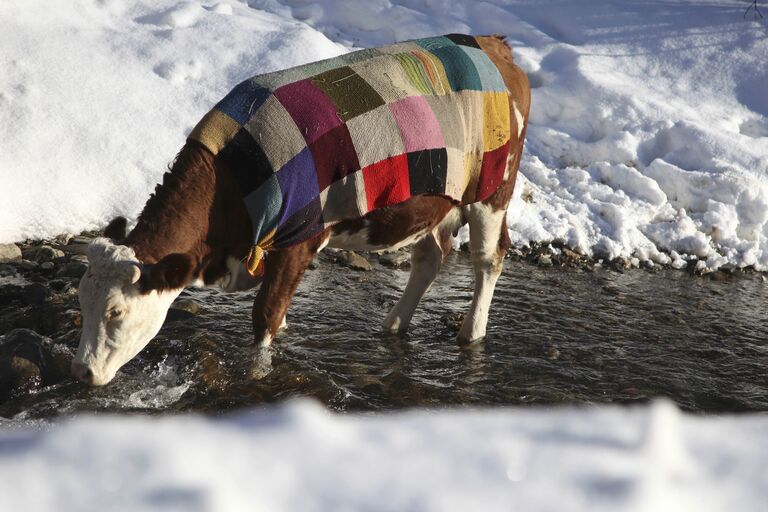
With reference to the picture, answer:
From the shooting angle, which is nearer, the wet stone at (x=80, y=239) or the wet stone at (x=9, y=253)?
the wet stone at (x=9, y=253)

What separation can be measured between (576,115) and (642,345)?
17.8 ft

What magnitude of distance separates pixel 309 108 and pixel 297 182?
0.45 metres

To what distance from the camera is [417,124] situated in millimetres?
4941

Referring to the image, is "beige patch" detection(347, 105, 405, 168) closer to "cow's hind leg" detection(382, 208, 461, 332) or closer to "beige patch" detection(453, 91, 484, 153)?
"beige patch" detection(453, 91, 484, 153)

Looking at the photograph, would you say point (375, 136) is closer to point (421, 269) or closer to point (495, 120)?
point (495, 120)

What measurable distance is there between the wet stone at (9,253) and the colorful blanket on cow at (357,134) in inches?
119

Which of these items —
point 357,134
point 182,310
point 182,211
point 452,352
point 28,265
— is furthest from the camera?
point 28,265

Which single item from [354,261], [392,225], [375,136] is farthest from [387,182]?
[354,261]

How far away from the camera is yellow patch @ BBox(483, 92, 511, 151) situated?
5.47 metres

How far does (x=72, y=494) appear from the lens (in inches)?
32.6

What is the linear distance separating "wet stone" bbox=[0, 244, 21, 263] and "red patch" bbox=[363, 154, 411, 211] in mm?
3501

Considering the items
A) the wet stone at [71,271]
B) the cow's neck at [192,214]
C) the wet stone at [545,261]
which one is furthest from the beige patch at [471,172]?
the wet stone at [71,271]

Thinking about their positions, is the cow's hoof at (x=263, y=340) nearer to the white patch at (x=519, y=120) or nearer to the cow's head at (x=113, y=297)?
the cow's head at (x=113, y=297)

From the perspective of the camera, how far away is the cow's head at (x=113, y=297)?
158 inches
